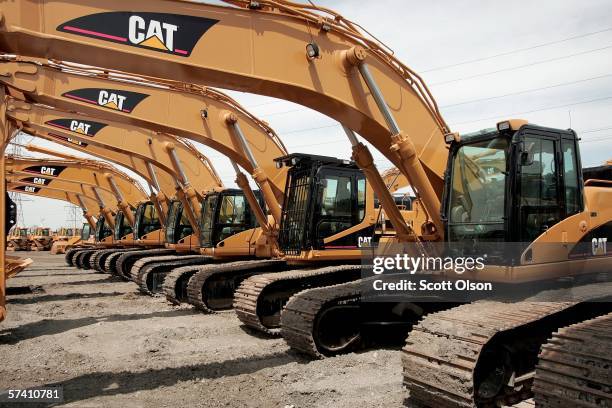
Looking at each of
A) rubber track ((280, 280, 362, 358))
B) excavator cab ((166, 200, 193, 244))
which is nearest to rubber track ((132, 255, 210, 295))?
excavator cab ((166, 200, 193, 244))

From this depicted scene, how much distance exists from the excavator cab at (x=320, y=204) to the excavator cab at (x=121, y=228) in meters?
14.4

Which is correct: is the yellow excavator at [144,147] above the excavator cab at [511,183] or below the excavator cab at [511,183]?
above

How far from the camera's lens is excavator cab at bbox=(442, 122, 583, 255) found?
5465 millimetres

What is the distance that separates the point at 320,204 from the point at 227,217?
4.45 meters

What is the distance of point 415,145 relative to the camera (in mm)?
6875

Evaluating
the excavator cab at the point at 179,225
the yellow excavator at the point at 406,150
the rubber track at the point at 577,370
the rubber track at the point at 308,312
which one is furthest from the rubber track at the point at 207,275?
the rubber track at the point at 577,370

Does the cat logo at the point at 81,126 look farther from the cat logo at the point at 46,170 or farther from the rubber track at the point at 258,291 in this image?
the cat logo at the point at 46,170

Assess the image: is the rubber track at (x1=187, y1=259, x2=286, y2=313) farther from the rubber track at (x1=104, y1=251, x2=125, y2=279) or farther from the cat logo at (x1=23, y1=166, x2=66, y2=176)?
the cat logo at (x1=23, y1=166, x2=66, y2=176)

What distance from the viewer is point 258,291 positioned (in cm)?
841

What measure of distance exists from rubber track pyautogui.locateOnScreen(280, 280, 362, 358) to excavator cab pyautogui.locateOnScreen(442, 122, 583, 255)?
1830 mm

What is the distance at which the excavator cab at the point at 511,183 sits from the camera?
5.46 meters

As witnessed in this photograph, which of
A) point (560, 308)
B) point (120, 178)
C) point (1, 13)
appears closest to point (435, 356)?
point (560, 308)

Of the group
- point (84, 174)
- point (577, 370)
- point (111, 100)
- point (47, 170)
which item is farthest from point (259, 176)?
point (47, 170)

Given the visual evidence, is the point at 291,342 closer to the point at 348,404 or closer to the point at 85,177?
the point at 348,404
